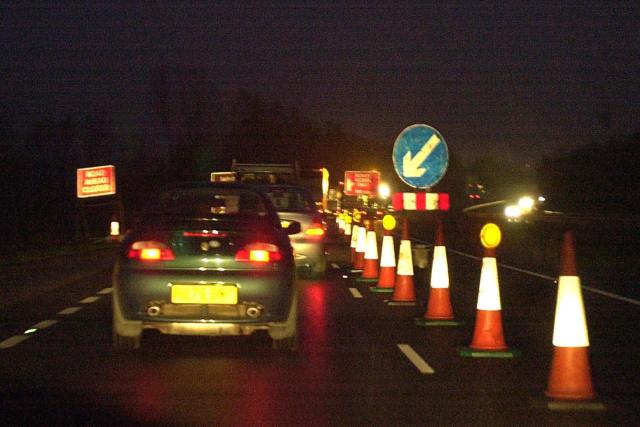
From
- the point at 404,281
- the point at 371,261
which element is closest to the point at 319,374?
the point at 404,281

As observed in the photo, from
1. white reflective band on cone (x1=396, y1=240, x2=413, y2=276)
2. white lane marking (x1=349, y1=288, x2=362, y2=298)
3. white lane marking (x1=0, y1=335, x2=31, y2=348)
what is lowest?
white lane marking (x1=349, y1=288, x2=362, y2=298)

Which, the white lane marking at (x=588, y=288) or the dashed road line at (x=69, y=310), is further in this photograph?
the white lane marking at (x=588, y=288)

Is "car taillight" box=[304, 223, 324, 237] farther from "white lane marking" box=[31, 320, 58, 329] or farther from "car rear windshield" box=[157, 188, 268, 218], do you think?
"white lane marking" box=[31, 320, 58, 329]

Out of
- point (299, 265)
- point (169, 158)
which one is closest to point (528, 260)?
point (299, 265)

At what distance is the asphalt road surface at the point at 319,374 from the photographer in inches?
277

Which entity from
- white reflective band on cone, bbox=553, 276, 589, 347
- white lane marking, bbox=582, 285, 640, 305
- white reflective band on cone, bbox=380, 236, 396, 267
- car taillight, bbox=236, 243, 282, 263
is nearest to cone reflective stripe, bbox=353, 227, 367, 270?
white reflective band on cone, bbox=380, 236, 396, 267

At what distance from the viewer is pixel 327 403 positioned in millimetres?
7430

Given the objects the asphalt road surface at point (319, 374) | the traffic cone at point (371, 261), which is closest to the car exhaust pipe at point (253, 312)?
the asphalt road surface at point (319, 374)

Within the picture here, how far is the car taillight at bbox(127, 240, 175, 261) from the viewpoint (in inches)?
365

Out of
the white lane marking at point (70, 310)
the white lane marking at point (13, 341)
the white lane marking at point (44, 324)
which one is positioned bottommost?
the white lane marking at point (70, 310)

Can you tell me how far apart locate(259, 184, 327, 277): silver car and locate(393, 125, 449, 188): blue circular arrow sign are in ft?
11.9

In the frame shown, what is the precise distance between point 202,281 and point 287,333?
916 millimetres

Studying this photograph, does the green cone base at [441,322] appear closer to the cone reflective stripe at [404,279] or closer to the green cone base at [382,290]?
the cone reflective stripe at [404,279]

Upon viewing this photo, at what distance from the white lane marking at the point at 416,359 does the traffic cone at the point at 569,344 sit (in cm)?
155
